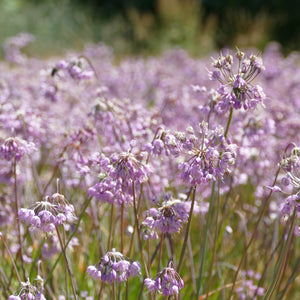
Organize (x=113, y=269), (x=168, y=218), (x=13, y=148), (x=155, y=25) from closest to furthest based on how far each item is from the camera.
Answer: (x=113, y=269) < (x=168, y=218) < (x=13, y=148) < (x=155, y=25)

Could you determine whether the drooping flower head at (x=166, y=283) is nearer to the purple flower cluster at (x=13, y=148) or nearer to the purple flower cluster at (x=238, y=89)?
the purple flower cluster at (x=238, y=89)

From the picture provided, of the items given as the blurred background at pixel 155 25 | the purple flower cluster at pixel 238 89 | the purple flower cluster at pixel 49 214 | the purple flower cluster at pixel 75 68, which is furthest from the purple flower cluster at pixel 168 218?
the blurred background at pixel 155 25

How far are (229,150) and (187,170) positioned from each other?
0.71 feet

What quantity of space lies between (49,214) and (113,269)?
333 mm

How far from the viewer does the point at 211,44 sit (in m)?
16.2

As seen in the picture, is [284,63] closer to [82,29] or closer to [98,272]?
[98,272]

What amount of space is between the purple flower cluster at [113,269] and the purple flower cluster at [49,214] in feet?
0.75

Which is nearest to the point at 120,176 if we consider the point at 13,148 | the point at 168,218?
the point at 168,218

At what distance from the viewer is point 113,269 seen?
1784mm

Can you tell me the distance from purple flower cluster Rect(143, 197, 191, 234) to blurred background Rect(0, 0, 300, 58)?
13169 millimetres

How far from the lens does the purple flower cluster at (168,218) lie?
1.88m

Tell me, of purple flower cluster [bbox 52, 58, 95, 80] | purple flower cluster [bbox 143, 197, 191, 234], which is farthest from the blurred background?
purple flower cluster [bbox 143, 197, 191, 234]

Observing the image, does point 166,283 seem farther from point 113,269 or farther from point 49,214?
point 49,214

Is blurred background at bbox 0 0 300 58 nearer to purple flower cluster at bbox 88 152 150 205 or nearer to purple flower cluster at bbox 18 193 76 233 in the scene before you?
purple flower cluster at bbox 88 152 150 205
